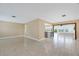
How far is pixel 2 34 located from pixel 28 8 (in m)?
0.71

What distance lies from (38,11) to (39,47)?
67 cm

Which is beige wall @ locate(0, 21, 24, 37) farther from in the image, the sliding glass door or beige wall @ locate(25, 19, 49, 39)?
the sliding glass door

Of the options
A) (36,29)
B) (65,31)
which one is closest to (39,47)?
(36,29)

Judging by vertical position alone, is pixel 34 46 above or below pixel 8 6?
below

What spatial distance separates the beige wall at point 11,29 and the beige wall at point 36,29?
0.12 m

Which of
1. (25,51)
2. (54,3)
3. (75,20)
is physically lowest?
(25,51)

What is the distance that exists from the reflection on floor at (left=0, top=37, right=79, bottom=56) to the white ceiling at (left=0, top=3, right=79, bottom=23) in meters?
0.42

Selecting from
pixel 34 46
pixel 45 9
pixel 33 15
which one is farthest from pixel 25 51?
pixel 45 9

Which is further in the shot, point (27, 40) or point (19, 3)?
point (27, 40)

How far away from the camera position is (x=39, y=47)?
205cm

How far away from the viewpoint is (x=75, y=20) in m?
2.06

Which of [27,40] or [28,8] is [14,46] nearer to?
[27,40]

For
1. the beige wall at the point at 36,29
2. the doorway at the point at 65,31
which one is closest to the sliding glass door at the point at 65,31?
the doorway at the point at 65,31

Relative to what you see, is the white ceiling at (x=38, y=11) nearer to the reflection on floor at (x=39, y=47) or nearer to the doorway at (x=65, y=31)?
the doorway at (x=65, y=31)
